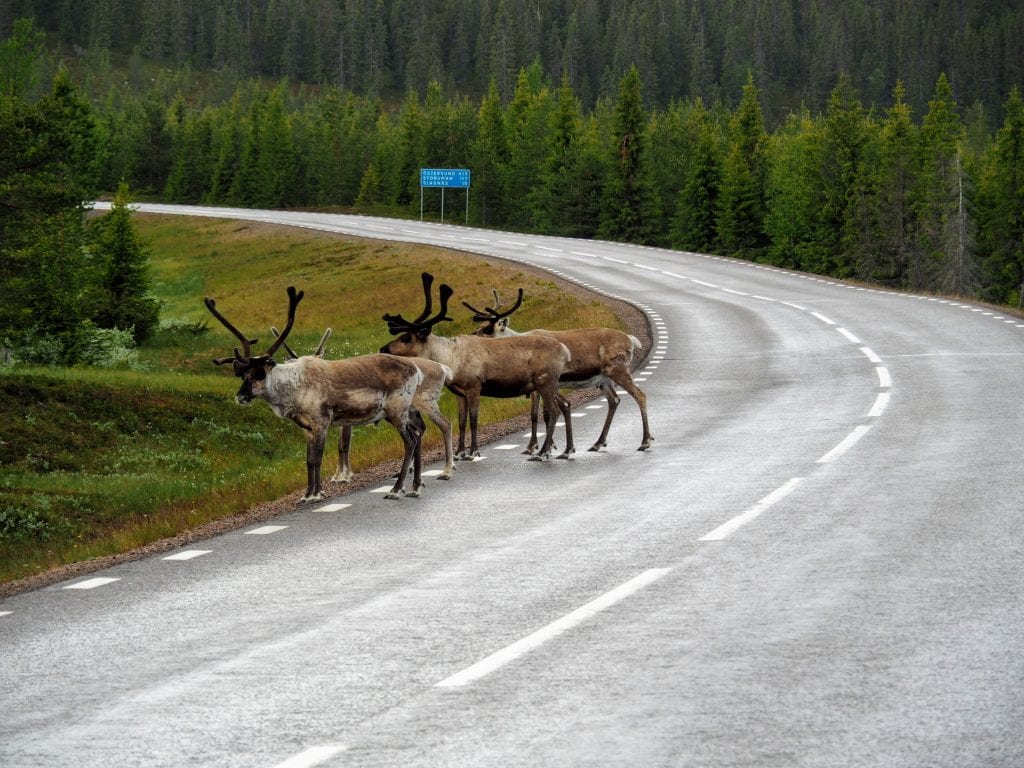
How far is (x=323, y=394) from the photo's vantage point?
15.3m

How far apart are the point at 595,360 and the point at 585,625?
1005 centimetres

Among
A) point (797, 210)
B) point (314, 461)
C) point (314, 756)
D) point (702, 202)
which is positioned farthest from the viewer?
point (702, 202)

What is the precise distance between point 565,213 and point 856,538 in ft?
324

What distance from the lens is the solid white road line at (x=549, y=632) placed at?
798 cm

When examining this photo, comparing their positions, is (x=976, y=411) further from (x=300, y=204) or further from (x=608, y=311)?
(x=300, y=204)

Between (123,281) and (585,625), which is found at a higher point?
(585,625)

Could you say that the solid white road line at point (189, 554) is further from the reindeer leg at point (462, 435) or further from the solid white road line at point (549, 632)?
the reindeer leg at point (462, 435)

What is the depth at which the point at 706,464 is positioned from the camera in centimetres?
1723

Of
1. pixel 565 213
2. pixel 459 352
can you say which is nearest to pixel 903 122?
pixel 565 213

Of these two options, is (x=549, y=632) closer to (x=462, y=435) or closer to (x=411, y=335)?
(x=411, y=335)

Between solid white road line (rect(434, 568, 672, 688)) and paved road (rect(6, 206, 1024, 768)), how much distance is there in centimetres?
3

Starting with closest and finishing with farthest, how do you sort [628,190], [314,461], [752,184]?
[314,461], [628,190], [752,184]

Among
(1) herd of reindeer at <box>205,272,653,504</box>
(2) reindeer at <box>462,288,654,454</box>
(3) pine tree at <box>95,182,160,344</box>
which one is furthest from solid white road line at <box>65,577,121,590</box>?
(3) pine tree at <box>95,182,160,344</box>

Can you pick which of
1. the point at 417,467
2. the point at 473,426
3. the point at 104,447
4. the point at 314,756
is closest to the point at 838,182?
the point at 104,447
